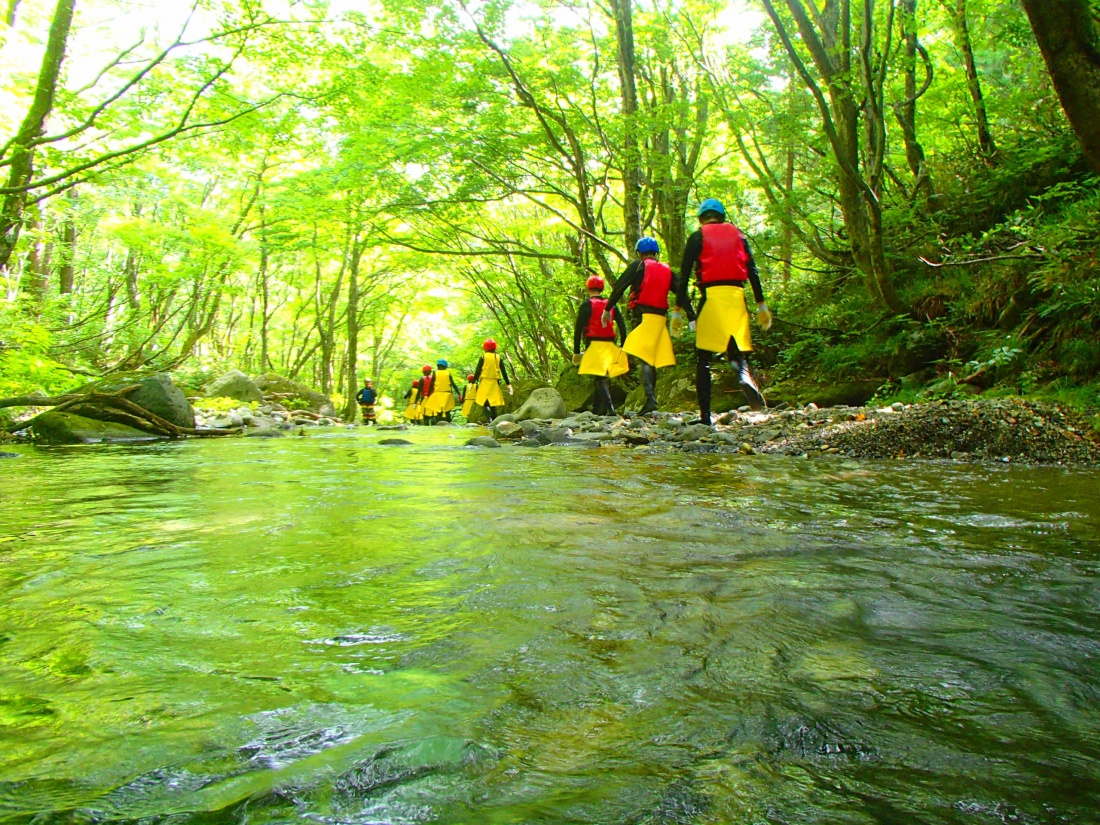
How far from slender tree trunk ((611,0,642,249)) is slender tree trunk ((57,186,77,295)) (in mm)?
13892

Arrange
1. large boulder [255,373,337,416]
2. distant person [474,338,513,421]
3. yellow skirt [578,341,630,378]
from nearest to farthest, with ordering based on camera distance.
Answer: yellow skirt [578,341,630,378], distant person [474,338,513,421], large boulder [255,373,337,416]

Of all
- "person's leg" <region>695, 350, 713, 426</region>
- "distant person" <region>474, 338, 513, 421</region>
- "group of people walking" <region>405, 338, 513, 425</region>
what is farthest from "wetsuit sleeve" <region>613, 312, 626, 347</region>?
"person's leg" <region>695, 350, 713, 426</region>

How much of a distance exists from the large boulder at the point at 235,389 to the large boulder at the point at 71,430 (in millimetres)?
10991

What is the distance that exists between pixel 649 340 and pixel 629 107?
5.52 m

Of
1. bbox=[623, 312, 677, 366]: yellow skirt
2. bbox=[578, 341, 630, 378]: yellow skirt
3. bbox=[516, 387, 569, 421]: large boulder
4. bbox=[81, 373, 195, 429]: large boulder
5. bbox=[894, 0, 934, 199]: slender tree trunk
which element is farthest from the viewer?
bbox=[516, 387, 569, 421]: large boulder

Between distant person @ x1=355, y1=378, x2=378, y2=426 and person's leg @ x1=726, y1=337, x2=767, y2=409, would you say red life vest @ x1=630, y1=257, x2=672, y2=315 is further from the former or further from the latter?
distant person @ x1=355, y1=378, x2=378, y2=426

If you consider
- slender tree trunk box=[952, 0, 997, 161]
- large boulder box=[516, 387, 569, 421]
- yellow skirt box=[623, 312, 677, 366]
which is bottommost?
large boulder box=[516, 387, 569, 421]

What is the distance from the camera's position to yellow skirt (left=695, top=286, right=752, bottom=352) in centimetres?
709

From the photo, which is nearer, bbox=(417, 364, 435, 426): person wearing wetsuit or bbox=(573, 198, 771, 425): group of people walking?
bbox=(573, 198, 771, 425): group of people walking

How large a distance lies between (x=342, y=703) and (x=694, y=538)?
4.90 ft

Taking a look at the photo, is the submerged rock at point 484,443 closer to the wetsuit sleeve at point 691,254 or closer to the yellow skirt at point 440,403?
the wetsuit sleeve at point 691,254

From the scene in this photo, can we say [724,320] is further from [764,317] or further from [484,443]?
[484,443]

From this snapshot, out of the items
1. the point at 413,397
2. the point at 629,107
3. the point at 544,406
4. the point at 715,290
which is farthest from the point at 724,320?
the point at 413,397

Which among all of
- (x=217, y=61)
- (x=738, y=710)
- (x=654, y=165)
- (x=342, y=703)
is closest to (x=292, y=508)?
(x=342, y=703)
